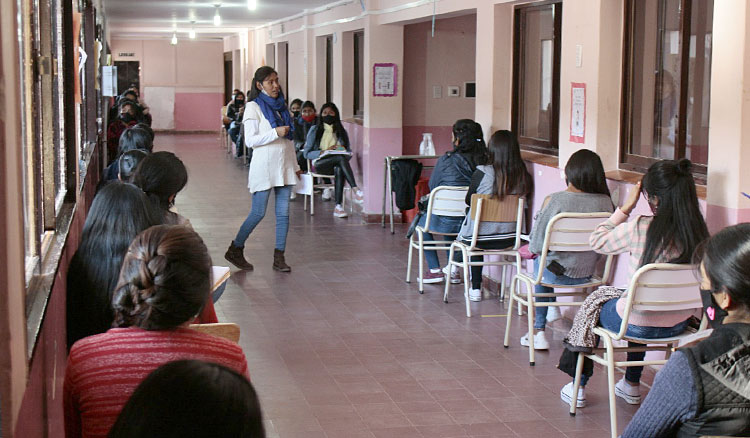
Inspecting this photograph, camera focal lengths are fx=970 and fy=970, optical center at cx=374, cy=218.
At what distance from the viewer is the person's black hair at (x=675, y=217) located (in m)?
3.90

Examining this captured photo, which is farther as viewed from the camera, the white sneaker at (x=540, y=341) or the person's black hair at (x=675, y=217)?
the white sneaker at (x=540, y=341)

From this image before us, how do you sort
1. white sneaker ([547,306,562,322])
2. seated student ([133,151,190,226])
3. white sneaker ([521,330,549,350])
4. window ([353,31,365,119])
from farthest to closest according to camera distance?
window ([353,31,365,119])
white sneaker ([547,306,562,322])
white sneaker ([521,330,549,350])
seated student ([133,151,190,226])

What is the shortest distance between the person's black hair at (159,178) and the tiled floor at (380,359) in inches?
41.3

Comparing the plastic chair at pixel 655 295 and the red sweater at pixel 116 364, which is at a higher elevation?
the red sweater at pixel 116 364

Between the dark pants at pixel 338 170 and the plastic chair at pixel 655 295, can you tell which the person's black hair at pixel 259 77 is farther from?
the plastic chair at pixel 655 295

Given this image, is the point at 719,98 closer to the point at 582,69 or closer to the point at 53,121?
the point at 582,69

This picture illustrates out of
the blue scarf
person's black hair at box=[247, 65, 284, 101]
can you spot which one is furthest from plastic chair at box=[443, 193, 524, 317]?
person's black hair at box=[247, 65, 284, 101]

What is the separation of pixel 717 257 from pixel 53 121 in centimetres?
245

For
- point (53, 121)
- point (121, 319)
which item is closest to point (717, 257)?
point (121, 319)

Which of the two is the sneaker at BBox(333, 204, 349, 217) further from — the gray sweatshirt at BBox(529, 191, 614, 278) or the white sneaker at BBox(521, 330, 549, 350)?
the gray sweatshirt at BBox(529, 191, 614, 278)

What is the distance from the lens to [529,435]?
3.94 m

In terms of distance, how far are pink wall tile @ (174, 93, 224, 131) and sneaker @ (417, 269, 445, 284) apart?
19161 mm

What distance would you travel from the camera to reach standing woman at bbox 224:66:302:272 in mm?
6875

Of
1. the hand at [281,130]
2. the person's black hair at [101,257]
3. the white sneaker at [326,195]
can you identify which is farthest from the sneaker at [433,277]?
the white sneaker at [326,195]
